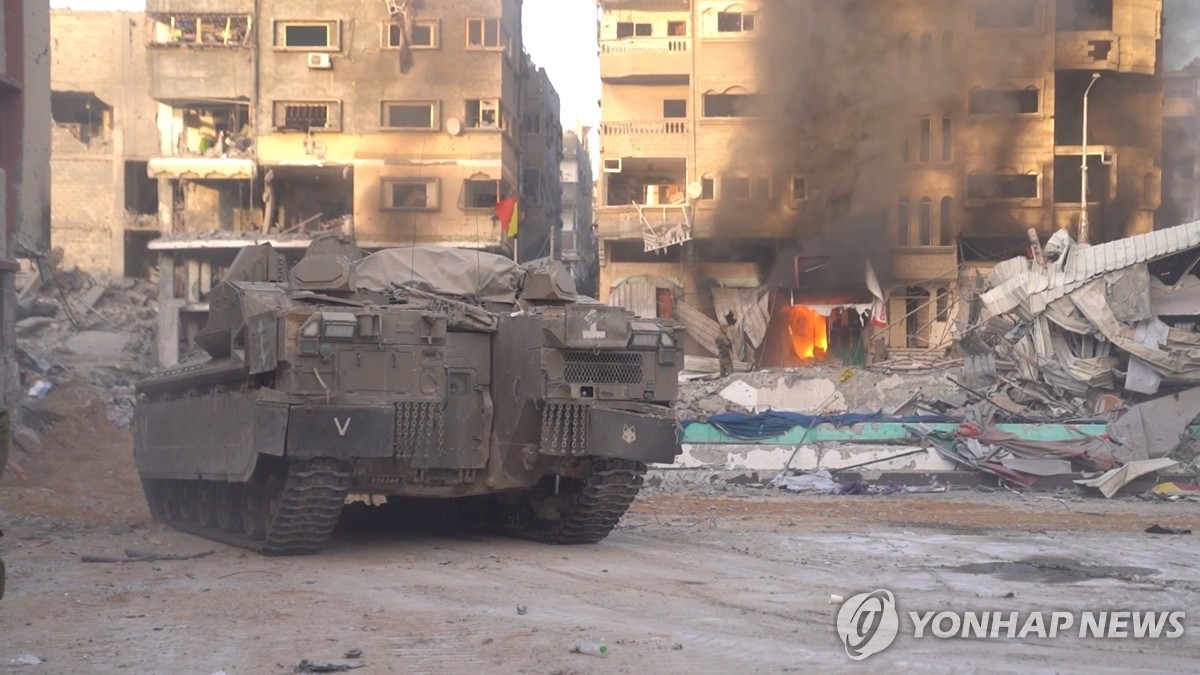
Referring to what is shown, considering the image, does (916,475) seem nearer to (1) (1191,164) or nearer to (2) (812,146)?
(2) (812,146)

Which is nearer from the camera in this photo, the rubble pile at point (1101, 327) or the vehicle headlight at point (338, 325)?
the vehicle headlight at point (338, 325)

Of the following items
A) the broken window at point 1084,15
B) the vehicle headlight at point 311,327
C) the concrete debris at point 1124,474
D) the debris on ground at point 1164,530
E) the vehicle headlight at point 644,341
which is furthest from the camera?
the broken window at point 1084,15

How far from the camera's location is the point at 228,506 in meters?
13.5

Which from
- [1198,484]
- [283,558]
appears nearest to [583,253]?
[1198,484]

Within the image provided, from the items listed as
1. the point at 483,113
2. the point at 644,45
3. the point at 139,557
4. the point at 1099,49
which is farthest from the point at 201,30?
the point at 139,557

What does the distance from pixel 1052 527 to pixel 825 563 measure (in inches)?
193

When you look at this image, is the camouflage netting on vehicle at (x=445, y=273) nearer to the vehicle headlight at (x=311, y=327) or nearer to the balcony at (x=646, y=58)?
the vehicle headlight at (x=311, y=327)

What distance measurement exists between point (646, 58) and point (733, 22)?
9.13ft

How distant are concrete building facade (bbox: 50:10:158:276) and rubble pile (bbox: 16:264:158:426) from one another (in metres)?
1.39

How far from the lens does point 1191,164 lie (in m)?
47.0

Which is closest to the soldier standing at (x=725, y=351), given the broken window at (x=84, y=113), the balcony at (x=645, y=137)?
the balcony at (x=645, y=137)

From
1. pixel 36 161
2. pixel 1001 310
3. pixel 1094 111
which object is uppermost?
pixel 1094 111

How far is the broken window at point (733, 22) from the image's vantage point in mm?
41656

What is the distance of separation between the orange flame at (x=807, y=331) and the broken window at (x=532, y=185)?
10.7 m
